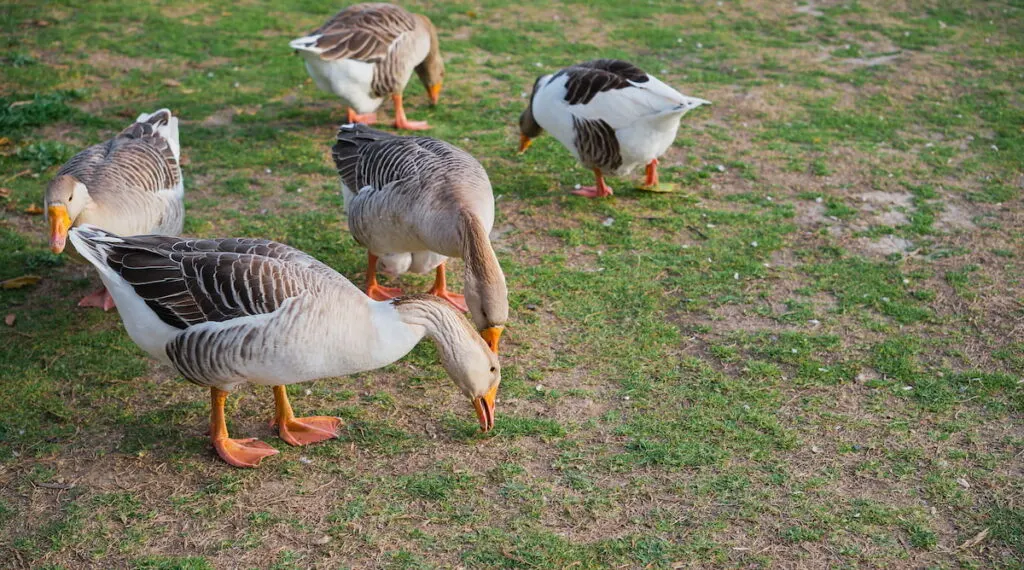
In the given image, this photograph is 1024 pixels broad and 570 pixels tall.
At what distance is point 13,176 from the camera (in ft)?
22.0

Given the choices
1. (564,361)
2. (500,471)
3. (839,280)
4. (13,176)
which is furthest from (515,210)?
(13,176)

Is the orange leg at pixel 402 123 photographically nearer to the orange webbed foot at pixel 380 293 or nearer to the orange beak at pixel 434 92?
the orange beak at pixel 434 92

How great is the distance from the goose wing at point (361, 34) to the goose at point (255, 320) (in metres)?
3.46

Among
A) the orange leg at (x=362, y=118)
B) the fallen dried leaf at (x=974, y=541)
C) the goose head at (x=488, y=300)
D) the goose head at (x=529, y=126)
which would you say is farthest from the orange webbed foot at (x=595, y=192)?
the fallen dried leaf at (x=974, y=541)

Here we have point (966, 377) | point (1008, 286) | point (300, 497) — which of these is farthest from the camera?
point (1008, 286)

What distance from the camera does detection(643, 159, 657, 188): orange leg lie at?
6.79 m

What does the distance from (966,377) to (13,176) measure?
6913 millimetres

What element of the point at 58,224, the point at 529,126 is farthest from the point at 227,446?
Answer: the point at 529,126

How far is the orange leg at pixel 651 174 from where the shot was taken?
6789 mm

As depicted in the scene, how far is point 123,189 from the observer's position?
500cm

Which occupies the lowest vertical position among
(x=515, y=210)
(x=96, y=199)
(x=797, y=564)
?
(x=797, y=564)

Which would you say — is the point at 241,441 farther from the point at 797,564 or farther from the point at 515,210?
the point at 515,210

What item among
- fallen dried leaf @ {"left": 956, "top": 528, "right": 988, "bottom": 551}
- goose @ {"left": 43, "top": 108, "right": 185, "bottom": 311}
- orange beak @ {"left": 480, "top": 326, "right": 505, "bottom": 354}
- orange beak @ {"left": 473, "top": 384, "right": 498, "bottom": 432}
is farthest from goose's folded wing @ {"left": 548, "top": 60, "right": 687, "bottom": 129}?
fallen dried leaf @ {"left": 956, "top": 528, "right": 988, "bottom": 551}

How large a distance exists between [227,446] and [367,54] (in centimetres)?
424
